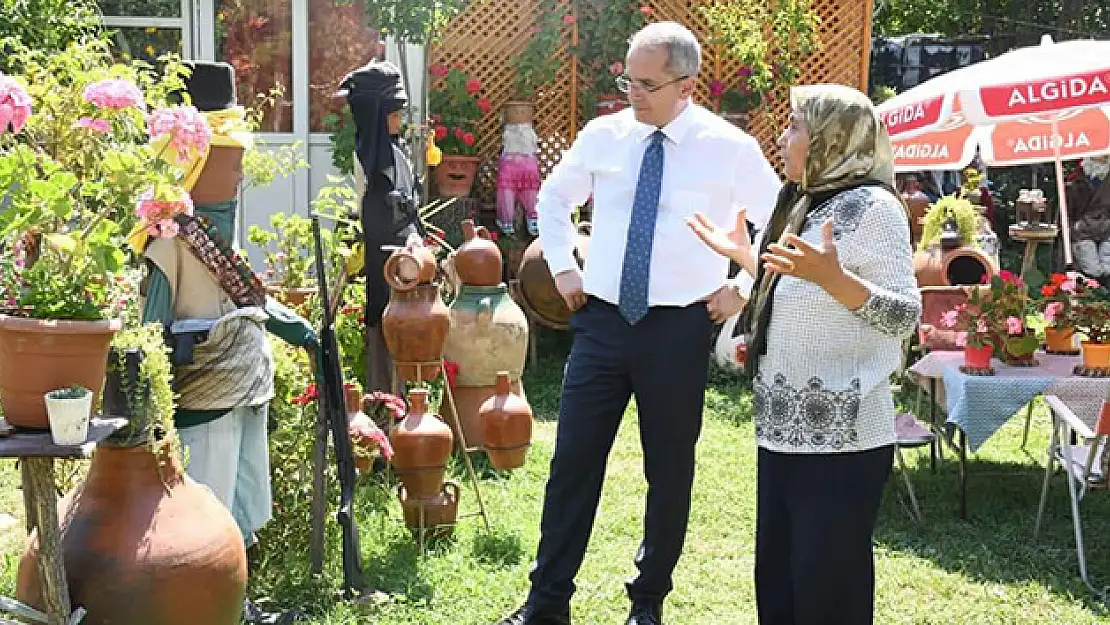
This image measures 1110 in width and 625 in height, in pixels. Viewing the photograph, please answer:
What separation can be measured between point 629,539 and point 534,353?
361 cm

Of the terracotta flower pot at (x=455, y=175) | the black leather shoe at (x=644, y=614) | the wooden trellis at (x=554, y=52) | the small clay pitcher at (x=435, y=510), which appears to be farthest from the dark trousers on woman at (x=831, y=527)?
the wooden trellis at (x=554, y=52)

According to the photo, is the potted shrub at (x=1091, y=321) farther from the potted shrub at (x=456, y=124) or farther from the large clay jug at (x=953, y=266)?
the potted shrub at (x=456, y=124)

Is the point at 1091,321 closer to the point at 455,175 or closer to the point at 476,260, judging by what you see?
the point at 476,260

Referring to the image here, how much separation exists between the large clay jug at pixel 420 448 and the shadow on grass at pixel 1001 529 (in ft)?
6.37

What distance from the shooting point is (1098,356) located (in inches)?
210

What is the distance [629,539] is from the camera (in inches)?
201

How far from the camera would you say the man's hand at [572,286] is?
3.82m

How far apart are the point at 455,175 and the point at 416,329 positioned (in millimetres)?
4846

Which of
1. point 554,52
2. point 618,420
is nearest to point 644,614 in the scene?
point 618,420

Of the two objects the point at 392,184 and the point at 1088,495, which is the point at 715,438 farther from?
the point at 392,184

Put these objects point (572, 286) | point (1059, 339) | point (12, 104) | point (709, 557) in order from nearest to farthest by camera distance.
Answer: point (12, 104) < point (572, 286) < point (709, 557) < point (1059, 339)

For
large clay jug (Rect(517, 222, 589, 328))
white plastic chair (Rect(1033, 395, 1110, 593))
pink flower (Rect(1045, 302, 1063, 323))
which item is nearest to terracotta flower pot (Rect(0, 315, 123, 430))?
white plastic chair (Rect(1033, 395, 1110, 593))

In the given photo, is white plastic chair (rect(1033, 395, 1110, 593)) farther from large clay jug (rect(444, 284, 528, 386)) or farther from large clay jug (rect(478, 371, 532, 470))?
large clay jug (rect(444, 284, 528, 386))

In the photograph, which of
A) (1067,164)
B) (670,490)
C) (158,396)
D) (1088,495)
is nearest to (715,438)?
(1088,495)
